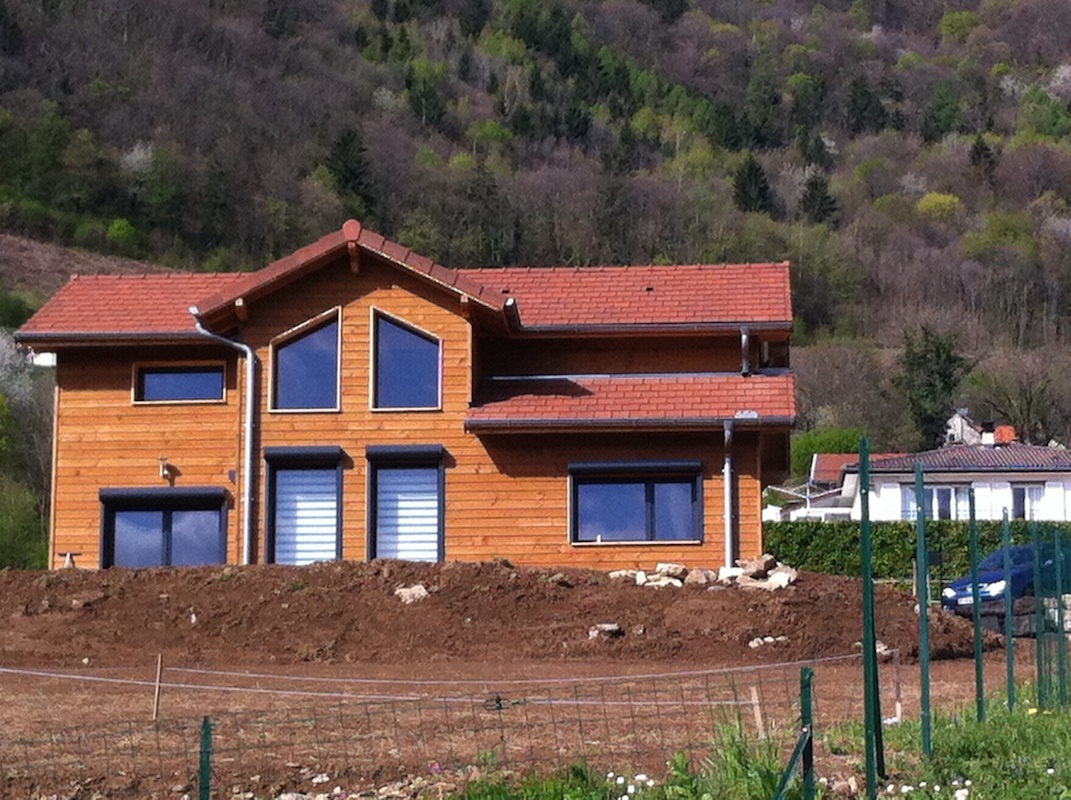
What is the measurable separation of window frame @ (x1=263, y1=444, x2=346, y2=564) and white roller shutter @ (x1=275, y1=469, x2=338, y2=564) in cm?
5

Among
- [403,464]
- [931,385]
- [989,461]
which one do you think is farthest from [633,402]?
[931,385]

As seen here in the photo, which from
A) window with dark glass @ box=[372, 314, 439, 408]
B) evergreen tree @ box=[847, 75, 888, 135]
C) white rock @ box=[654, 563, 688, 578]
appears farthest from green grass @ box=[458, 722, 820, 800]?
evergreen tree @ box=[847, 75, 888, 135]

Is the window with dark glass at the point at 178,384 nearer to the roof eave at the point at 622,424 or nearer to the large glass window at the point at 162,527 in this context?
the large glass window at the point at 162,527

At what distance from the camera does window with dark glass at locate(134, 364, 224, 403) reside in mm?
26734

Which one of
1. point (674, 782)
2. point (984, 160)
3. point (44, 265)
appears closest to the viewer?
point (674, 782)

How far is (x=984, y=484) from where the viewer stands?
51.2 meters

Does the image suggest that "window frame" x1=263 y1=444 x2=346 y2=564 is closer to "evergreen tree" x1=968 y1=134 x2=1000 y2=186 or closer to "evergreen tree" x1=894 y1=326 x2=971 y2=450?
"evergreen tree" x1=894 y1=326 x2=971 y2=450

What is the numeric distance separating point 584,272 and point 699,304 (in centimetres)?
268

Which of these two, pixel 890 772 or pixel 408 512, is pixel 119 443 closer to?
pixel 408 512

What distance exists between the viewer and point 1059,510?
50.5m

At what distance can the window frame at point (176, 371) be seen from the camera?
26594 mm

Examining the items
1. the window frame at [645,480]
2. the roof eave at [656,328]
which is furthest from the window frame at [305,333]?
the window frame at [645,480]

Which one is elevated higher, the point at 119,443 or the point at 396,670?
the point at 119,443

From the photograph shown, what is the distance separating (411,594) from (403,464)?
5000mm
